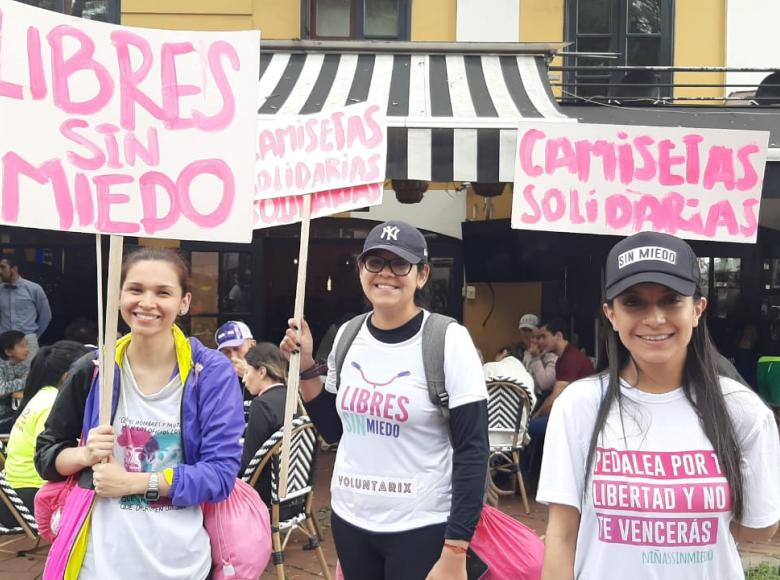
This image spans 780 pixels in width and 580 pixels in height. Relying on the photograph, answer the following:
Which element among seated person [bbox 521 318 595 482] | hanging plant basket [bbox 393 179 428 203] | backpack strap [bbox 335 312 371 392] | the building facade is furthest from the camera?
the building facade

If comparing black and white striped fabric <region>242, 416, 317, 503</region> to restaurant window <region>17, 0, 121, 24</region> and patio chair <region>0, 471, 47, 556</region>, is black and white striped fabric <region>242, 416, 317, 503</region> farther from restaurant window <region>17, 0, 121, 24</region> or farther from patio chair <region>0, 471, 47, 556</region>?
restaurant window <region>17, 0, 121, 24</region>

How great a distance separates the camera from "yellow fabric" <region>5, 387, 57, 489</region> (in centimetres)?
452

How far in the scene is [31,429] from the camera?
15.1 feet

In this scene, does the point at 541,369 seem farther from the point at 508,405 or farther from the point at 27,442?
the point at 27,442

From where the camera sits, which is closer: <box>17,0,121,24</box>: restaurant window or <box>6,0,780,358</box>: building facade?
<box>6,0,780,358</box>: building facade

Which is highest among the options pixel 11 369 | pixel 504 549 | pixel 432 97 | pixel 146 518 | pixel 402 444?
pixel 432 97

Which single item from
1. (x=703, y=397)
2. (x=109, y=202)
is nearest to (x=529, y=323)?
(x=109, y=202)

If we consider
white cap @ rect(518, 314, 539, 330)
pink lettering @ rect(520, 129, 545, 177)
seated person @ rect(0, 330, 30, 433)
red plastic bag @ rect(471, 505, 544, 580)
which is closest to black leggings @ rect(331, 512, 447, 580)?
red plastic bag @ rect(471, 505, 544, 580)

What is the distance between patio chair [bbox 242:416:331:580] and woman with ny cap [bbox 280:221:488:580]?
1465mm

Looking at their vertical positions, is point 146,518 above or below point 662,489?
below

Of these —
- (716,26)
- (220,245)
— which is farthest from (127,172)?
(716,26)

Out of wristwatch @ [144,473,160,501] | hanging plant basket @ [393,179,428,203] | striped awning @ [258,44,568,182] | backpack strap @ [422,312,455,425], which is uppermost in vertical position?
striped awning @ [258,44,568,182]

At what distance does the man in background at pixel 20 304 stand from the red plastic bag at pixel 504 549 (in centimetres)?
654

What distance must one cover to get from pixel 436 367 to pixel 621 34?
24.9 feet
